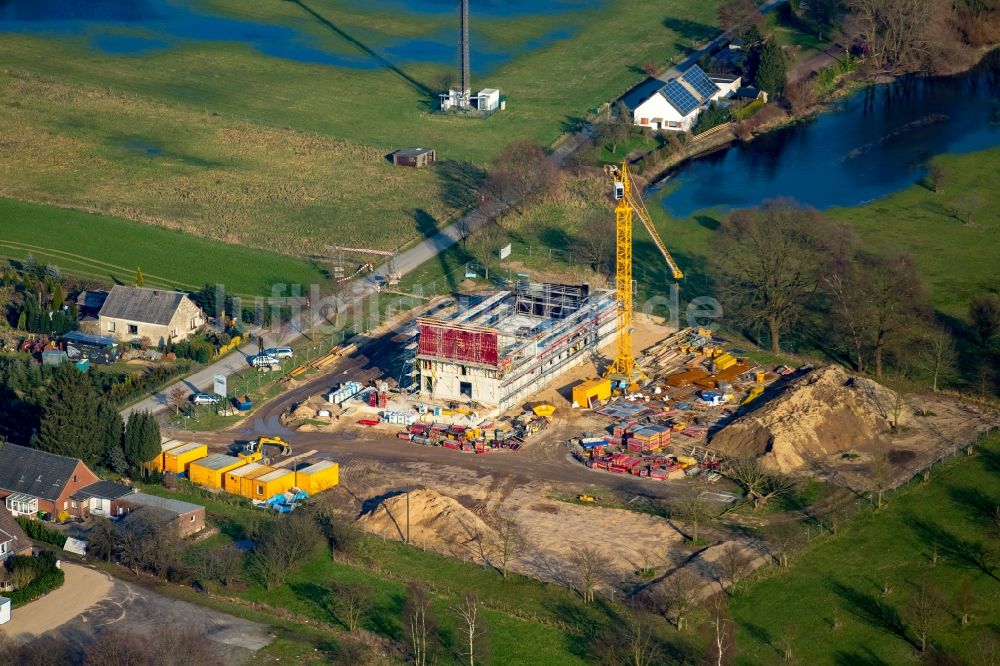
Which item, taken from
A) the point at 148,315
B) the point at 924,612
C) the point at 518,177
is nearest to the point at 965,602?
the point at 924,612

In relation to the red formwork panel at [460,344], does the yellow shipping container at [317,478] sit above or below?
below

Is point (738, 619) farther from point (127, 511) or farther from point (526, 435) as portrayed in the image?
point (127, 511)

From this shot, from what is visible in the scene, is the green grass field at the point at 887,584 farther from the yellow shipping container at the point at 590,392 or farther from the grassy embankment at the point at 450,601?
the yellow shipping container at the point at 590,392

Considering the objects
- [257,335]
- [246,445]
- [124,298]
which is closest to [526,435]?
[246,445]

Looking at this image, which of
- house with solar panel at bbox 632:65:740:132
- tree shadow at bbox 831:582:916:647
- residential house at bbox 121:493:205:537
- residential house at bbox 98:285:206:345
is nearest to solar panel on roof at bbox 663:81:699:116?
house with solar panel at bbox 632:65:740:132

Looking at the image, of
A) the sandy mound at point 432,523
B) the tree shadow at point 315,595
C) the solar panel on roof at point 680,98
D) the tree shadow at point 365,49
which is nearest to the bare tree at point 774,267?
the sandy mound at point 432,523

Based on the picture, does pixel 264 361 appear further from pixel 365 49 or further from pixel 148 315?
pixel 365 49
